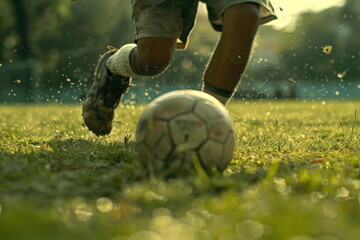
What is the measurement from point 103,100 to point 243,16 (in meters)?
1.52

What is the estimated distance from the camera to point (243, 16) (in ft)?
10.6

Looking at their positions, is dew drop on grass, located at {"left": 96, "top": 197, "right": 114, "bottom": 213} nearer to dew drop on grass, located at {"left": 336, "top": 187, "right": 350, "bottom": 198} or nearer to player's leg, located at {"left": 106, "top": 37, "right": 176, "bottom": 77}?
dew drop on grass, located at {"left": 336, "top": 187, "right": 350, "bottom": 198}

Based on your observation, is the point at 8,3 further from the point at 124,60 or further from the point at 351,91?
the point at 124,60

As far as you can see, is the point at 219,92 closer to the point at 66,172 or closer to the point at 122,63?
the point at 122,63

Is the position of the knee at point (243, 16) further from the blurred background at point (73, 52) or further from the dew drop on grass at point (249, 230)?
the blurred background at point (73, 52)

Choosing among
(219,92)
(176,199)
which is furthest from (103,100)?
(176,199)

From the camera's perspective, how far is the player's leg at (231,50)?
320 cm

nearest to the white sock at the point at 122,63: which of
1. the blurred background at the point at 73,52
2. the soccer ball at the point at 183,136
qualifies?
the soccer ball at the point at 183,136

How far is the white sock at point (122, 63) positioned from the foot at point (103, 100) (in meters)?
0.08

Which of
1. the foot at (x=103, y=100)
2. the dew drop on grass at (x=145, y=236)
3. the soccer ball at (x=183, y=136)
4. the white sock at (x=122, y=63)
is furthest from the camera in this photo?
the foot at (x=103, y=100)

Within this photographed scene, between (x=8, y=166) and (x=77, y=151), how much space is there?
2.81ft

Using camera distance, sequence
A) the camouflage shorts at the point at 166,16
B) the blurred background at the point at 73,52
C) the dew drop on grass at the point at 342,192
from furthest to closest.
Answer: the blurred background at the point at 73,52 < the camouflage shorts at the point at 166,16 < the dew drop on grass at the point at 342,192

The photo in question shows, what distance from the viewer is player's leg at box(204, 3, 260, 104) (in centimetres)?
320

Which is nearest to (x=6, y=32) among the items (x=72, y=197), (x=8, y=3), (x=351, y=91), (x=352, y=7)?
(x=8, y=3)
